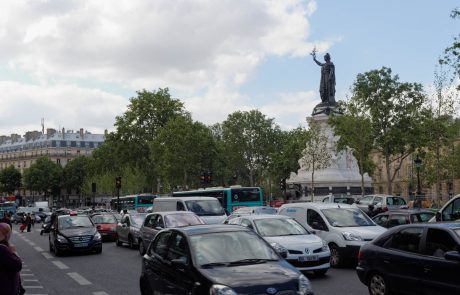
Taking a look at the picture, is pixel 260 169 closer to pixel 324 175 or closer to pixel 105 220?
pixel 324 175

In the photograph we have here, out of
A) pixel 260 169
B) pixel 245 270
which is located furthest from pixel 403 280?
pixel 260 169

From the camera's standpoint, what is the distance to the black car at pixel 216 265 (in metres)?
7.16

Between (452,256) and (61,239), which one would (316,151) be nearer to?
(61,239)

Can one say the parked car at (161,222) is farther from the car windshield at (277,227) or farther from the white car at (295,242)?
the car windshield at (277,227)

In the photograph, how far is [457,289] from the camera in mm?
8125

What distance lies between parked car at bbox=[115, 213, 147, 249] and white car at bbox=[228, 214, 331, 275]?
893cm

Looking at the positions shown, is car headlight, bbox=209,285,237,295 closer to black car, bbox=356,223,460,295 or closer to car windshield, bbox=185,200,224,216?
black car, bbox=356,223,460,295

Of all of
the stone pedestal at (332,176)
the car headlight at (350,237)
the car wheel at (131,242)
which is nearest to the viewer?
the car headlight at (350,237)

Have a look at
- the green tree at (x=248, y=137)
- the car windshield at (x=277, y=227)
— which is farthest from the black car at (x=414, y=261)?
the green tree at (x=248, y=137)

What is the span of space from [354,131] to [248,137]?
47.5 meters

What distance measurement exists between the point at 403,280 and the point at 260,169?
87.3 meters

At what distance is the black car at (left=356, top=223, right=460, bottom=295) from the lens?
838 cm

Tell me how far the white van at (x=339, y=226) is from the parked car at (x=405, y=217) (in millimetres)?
1780

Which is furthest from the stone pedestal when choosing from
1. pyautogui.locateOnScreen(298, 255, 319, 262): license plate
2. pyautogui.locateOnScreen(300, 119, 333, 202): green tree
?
pyautogui.locateOnScreen(298, 255, 319, 262): license plate
